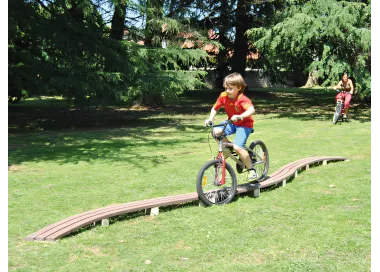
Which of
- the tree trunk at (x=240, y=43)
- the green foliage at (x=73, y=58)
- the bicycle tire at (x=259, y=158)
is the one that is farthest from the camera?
the tree trunk at (x=240, y=43)

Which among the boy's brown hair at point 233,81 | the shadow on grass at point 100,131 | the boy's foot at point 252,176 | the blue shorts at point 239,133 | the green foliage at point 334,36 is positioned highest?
the green foliage at point 334,36

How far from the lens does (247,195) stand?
286 inches

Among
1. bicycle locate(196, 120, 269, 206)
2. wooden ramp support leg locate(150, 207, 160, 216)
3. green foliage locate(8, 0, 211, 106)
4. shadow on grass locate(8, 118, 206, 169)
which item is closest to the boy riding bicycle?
bicycle locate(196, 120, 269, 206)

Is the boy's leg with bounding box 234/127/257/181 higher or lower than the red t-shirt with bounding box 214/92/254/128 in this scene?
lower

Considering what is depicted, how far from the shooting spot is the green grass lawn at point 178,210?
462 centimetres

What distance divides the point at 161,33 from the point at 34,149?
1226 centimetres

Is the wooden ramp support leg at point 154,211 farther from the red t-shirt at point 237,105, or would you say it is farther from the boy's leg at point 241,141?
the red t-shirt at point 237,105

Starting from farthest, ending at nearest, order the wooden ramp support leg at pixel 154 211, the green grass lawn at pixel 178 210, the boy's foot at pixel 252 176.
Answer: the boy's foot at pixel 252 176 → the wooden ramp support leg at pixel 154 211 → the green grass lawn at pixel 178 210

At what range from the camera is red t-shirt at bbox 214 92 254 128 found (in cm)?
666

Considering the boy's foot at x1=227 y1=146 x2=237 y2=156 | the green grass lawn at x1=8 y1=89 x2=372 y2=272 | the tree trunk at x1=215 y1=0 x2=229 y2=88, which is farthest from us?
the tree trunk at x1=215 y1=0 x2=229 y2=88

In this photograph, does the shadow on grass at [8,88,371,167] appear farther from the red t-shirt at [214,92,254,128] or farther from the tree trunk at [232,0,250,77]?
the tree trunk at [232,0,250,77]

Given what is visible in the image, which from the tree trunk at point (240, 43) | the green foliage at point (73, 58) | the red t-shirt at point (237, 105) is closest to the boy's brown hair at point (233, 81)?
the red t-shirt at point (237, 105)

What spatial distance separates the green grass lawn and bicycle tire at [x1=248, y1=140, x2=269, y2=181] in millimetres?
426

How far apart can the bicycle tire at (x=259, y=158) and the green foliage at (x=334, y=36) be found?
10341 millimetres
